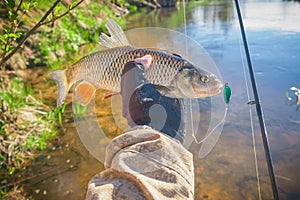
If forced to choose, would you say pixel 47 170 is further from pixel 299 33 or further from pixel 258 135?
pixel 299 33

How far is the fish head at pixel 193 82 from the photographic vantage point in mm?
1394

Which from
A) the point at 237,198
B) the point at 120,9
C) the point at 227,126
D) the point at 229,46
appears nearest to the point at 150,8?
the point at 120,9

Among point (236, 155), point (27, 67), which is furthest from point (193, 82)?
point (27, 67)

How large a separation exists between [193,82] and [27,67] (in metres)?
4.39

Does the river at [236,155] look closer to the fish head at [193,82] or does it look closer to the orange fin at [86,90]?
the orange fin at [86,90]

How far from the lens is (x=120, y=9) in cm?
1144

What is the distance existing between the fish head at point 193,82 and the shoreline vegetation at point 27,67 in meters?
0.65

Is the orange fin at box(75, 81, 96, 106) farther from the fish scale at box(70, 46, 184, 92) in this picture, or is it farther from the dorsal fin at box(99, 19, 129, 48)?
the dorsal fin at box(99, 19, 129, 48)

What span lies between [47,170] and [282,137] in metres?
2.33

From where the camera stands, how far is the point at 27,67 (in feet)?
16.2

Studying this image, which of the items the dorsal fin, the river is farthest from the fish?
the river

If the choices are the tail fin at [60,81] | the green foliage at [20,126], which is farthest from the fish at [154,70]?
the green foliage at [20,126]

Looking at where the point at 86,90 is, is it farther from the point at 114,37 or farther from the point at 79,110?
the point at 79,110

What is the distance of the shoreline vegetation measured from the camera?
140cm
